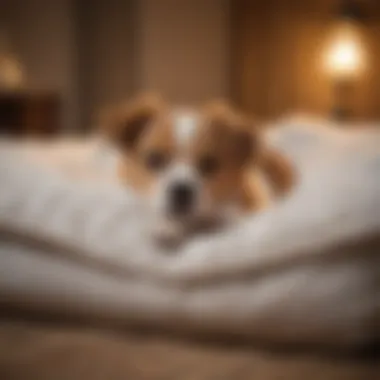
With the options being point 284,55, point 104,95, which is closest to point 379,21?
point 284,55

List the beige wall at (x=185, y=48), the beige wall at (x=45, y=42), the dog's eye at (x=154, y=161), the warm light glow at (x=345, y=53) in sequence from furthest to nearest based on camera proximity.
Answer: the warm light glow at (x=345, y=53) → the dog's eye at (x=154, y=161) → the beige wall at (x=185, y=48) → the beige wall at (x=45, y=42)

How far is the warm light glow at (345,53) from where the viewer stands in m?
0.64

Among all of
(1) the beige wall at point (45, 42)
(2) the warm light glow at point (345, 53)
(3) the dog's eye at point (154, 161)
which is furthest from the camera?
(2) the warm light glow at point (345, 53)

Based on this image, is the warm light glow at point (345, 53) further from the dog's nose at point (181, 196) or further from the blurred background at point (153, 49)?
the dog's nose at point (181, 196)

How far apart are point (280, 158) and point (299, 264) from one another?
22 centimetres

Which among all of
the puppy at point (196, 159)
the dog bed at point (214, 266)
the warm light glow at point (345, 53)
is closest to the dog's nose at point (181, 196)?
the puppy at point (196, 159)

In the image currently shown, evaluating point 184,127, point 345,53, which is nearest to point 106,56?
point 184,127

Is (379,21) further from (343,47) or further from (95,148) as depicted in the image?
(95,148)

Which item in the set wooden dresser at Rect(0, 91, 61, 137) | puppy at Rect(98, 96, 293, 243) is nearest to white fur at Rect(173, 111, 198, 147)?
puppy at Rect(98, 96, 293, 243)

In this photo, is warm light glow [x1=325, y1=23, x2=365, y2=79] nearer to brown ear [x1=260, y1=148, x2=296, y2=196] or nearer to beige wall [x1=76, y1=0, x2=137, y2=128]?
brown ear [x1=260, y1=148, x2=296, y2=196]

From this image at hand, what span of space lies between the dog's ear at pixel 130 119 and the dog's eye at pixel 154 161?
0.02 m

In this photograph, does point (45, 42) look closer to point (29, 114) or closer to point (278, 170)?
point (29, 114)

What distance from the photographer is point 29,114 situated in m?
0.41

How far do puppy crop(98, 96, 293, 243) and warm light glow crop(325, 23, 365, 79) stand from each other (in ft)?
0.52
